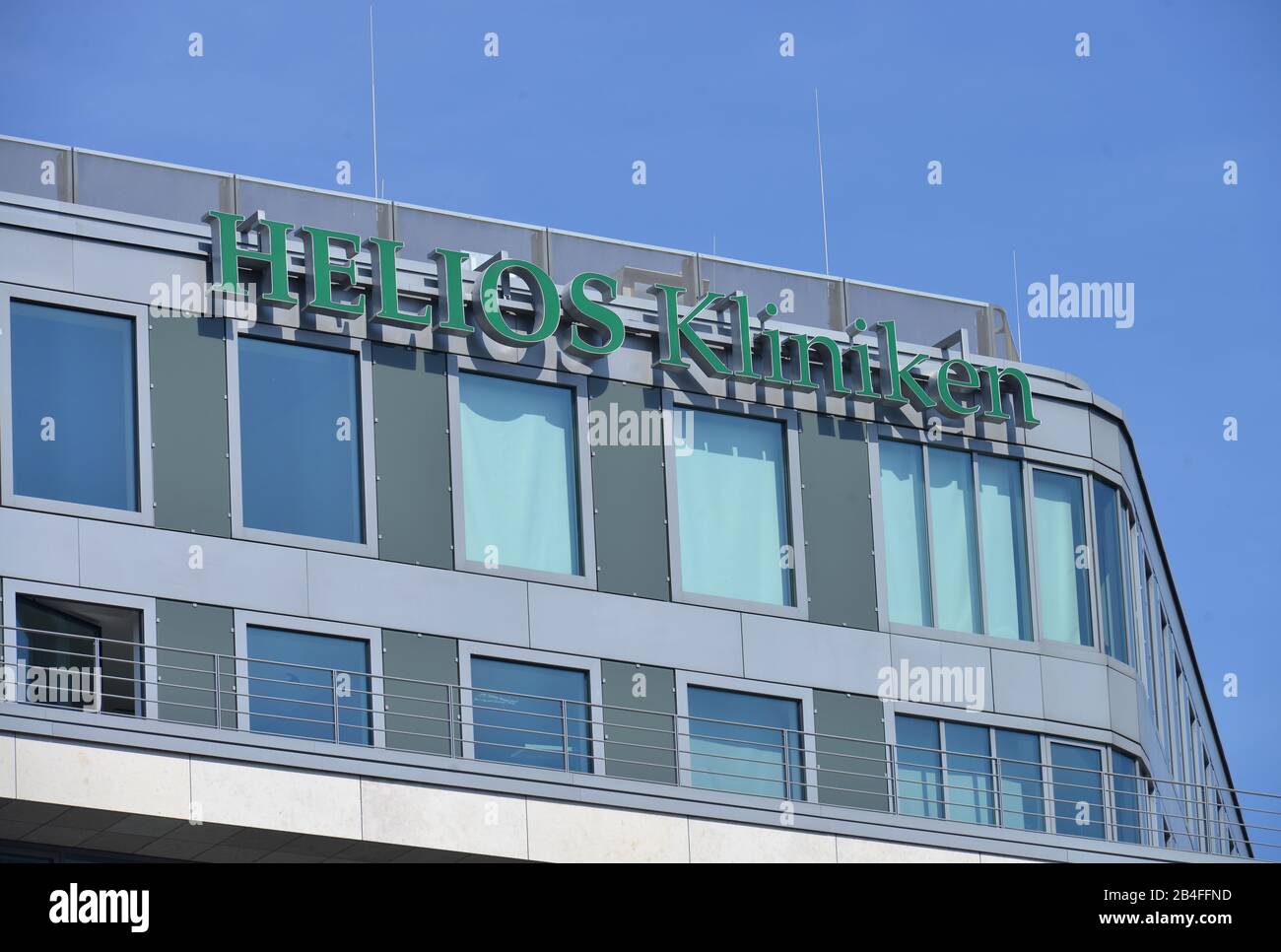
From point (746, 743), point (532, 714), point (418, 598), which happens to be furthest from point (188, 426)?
point (746, 743)

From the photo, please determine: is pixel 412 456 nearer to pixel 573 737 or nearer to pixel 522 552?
pixel 522 552

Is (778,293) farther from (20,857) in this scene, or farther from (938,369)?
(20,857)

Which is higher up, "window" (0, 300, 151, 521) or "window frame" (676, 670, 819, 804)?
"window" (0, 300, 151, 521)

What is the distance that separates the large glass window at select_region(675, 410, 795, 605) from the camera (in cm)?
3388

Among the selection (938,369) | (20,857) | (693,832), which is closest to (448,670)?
(693,832)

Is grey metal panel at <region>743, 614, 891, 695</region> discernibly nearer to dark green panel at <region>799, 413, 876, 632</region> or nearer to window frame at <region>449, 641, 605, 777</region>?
dark green panel at <region>799, 413, 876, 632</region>

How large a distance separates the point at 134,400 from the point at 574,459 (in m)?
5.90

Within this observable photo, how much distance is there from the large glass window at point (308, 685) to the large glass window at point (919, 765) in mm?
7390

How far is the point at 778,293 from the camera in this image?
35812 millimetres

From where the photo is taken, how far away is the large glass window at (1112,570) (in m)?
36.5

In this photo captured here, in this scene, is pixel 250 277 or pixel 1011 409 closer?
pixel 250 277

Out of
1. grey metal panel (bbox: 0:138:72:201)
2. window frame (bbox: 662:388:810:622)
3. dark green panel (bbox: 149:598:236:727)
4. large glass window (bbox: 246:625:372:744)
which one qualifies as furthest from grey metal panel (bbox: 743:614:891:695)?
grey metal panel (bbox: 0:138:72:201)

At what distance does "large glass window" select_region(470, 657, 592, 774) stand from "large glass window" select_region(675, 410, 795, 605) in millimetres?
2366
